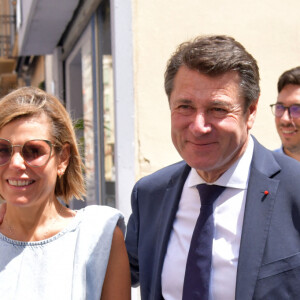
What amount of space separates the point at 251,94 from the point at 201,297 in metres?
0.83

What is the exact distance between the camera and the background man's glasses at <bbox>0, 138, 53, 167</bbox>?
2.20 meters

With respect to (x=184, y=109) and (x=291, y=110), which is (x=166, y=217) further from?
(x=291, y=110)

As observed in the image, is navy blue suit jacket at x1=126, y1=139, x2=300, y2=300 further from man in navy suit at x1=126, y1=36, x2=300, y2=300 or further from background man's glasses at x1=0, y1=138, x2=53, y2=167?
background man's glasses at x1=0, y1=138, x2=53, y2=167

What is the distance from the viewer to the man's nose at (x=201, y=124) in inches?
80.4

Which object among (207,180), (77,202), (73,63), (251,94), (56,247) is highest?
(73,63)

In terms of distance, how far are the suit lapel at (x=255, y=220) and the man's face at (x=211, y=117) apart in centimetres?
14

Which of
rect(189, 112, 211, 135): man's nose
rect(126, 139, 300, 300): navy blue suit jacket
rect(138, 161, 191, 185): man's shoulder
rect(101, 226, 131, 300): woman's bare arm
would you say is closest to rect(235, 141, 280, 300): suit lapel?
rect(126, 139, 300, 300): navy blue suit jacket

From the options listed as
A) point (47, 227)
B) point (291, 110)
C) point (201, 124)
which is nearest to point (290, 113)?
point (291, 110)

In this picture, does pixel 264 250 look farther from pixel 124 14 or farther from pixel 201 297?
pixel 124 14

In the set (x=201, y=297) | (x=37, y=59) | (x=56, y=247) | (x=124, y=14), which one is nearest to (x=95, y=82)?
(x=124, y=14)

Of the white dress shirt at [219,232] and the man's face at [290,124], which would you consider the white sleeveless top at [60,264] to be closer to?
the white dress shirt at [219,232]

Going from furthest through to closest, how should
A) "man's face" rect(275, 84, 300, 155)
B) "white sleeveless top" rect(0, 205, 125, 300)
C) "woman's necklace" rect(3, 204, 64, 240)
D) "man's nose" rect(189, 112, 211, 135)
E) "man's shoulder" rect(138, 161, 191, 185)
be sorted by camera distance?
"man's face" rect(275, 84, 300, 155) → "man's shoulder" rect(138, 161, 191, 185) → "woman's necklace" rect(3, 204, 64, 240) → "white sleeveless top" rect(0, 205, 125, 300) → "man's nose" rect(189, 112, 211, 135)

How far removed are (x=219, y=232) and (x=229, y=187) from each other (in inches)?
7.6

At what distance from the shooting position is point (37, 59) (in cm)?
1373
